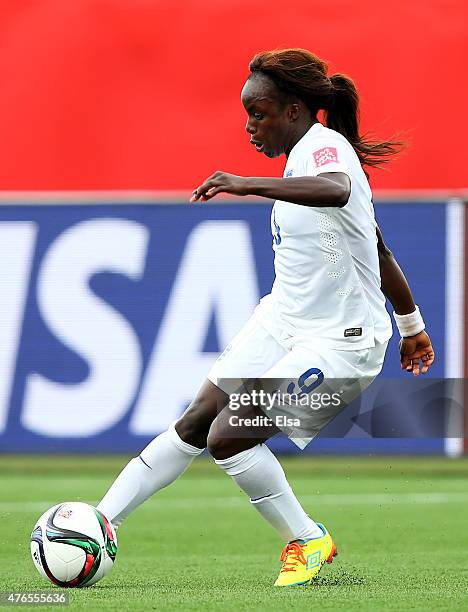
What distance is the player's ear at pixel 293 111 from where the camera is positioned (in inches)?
214

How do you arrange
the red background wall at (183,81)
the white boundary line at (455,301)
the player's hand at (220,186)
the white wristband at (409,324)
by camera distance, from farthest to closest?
1. the red background wall at (183,81)
2. the white boundary line at (455,301)
3. the white wristband at (409,324)
4. the player's hand at (220,186)

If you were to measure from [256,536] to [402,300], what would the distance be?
241 cm

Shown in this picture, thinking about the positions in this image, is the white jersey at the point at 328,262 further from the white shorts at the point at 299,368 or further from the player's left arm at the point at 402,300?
the player's left arm at the point at 402,300

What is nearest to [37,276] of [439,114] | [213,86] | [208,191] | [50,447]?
[50,447]

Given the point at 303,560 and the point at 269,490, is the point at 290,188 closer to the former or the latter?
the point at 269,490

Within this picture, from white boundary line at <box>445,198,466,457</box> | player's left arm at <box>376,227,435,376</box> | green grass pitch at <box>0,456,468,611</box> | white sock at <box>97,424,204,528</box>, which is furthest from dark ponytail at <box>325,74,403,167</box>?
white boundary line at <box>445,198,466,457</box>

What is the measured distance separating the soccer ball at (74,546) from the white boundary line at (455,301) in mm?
5752

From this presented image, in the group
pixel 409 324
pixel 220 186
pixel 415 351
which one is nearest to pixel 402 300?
pixel 409 324

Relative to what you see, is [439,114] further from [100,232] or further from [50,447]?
[50,447]

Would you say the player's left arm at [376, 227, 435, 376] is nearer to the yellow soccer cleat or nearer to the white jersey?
the white jersey

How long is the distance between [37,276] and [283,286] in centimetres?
603

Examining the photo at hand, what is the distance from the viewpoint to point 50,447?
36.1ft

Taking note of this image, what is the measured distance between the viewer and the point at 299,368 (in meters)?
5.27

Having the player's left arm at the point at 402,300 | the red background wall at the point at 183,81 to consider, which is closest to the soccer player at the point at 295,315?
the player's left arm at the point at 402,300
